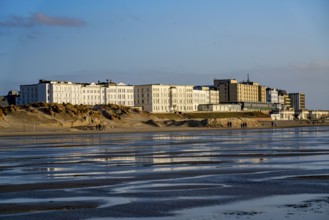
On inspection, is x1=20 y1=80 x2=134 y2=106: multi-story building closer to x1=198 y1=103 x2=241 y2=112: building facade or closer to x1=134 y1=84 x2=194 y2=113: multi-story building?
x1=134 y1=84 x2=194 y2=113: multi-story building

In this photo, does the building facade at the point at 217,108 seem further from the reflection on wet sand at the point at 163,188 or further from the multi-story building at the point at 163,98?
the reflection on wet sand at the point at 163,188

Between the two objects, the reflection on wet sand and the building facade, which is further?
the building facade

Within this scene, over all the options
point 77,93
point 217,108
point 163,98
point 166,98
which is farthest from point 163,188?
point 217,108

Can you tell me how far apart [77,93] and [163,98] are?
2623 centimetres

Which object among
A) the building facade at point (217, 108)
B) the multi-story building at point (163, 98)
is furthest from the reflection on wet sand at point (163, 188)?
the building facade at point (217, 108)

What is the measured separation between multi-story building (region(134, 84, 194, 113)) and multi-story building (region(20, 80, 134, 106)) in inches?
138

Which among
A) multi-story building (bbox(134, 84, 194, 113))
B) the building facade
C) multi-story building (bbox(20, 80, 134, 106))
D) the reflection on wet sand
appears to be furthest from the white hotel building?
the reflection on wet sand

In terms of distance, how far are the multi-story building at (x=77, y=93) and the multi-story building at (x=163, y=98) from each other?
3.50 meters

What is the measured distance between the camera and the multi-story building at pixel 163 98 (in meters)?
171

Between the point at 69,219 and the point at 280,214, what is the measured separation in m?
4.31

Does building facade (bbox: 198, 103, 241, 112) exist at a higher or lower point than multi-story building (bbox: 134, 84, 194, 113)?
lower

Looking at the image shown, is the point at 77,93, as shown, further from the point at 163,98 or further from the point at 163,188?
the point at 163,188

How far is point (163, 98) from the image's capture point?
575 feet

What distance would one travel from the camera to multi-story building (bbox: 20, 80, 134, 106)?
154500 mm
